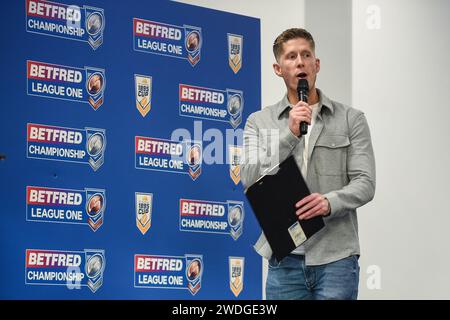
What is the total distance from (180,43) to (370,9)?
1503 millimetres

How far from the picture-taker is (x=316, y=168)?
345 centimetres

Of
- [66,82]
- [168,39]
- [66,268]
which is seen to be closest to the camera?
[66,268]

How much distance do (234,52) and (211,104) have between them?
1.36 ft

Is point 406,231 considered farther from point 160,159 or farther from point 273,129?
point 273,129

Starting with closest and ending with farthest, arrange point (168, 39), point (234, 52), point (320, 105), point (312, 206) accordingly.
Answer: point (312, 206)
point (320, 105)
point (168, 39)
point (234, 52)

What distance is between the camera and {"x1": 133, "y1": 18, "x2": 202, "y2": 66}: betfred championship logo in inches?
204

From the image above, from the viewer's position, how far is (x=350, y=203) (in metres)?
3.33

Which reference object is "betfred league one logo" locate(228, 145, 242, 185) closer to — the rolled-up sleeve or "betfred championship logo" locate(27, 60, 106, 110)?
"betfred championship logo" locate(27, 60, 106, 110)

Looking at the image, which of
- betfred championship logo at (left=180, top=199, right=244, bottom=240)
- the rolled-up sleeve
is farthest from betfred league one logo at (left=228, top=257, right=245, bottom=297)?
the rolled-up sleeve

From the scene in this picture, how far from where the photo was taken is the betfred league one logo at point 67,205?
15.3 feet

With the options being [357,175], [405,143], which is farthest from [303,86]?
[405,143]

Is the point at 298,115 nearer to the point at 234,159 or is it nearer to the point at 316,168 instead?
the point at 316,168

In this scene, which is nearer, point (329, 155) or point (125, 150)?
point (329, 155)
